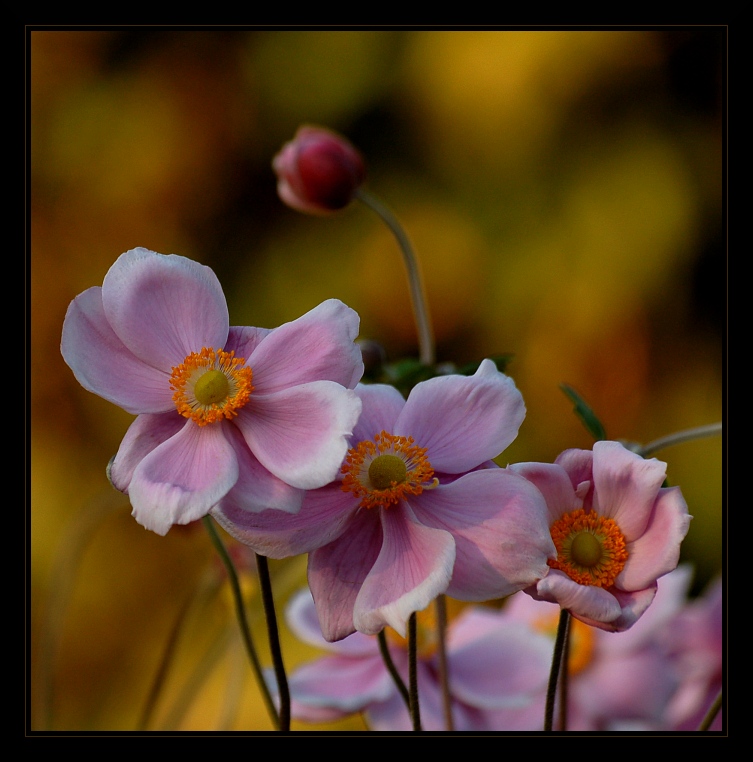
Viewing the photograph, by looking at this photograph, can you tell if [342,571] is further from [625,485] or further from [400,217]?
[400,217]

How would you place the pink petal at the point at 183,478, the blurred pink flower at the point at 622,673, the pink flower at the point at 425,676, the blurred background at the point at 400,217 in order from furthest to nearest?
the blurred background at the point at 400,217 < the blurred pink flower at the point at 622,673 < the pink flower at the point at 425,676 < the pink petal at the point at 183,478

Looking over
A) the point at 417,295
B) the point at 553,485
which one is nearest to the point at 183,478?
the point at 553,485

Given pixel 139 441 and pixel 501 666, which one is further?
pixel 501 666

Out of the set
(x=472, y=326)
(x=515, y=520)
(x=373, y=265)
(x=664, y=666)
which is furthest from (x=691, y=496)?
(x=515, y=520)

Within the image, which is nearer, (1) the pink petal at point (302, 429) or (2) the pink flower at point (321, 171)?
(1) the pink petal at point (302, 429)

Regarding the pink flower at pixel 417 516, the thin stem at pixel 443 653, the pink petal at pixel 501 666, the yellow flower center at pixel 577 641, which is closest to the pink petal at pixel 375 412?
the pink flower at pixel 417 516

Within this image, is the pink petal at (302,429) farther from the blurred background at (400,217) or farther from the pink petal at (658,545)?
A: the blurred background at (400,217)
